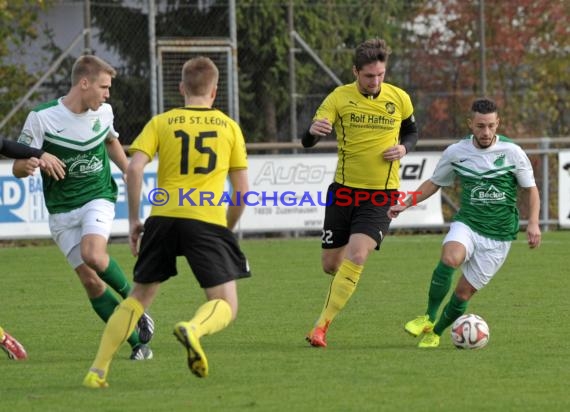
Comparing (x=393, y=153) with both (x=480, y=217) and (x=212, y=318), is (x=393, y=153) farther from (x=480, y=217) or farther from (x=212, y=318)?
(x=212, y=318)

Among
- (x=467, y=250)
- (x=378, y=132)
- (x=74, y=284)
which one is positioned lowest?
A: (x=74, y=284)

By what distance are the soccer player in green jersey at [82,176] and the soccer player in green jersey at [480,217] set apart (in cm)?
199

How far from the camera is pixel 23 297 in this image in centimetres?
1211

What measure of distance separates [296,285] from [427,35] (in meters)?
8.76

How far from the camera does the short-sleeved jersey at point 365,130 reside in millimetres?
9234

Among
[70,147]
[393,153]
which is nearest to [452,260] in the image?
[393,153]

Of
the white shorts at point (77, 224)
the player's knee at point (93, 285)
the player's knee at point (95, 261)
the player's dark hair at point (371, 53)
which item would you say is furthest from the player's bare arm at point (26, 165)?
the player's dark hair at point (371, 53)

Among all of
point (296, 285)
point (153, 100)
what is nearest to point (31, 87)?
point (153, 100)

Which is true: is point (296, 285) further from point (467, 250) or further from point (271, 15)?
point (271, 15)

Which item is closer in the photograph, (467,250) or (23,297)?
(467,250)

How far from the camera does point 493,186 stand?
8.83m

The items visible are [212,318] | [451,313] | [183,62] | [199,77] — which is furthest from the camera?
[183,62]

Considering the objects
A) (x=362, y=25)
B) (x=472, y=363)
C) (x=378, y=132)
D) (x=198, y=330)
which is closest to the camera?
(x=198, y=330)

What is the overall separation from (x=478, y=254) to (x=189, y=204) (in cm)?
265
